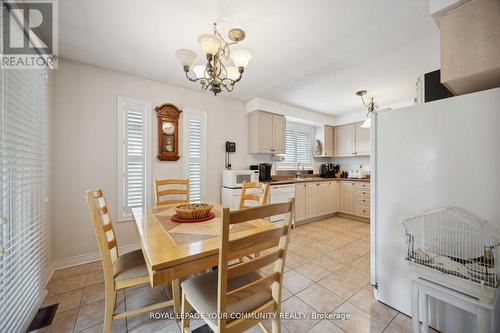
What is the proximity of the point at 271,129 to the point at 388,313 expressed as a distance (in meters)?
3.21

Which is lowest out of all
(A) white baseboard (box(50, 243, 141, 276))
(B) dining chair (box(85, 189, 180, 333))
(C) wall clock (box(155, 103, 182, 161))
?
(A) white baseboard (box(50, 243, 141, 276))

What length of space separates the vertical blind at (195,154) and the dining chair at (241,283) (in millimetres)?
2189

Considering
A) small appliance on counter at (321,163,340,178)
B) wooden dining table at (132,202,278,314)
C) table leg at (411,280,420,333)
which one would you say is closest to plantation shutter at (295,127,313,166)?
small appliance on counter at (321,163,340,178)

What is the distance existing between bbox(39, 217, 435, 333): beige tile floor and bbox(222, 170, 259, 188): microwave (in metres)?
1.40

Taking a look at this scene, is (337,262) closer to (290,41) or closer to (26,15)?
(290,41)

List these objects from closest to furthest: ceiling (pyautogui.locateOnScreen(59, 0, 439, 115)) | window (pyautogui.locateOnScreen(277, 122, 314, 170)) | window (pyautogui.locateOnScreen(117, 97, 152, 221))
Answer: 1. ceiling (pyautogui.locateOnScreen(59, 0, 439, 115))
2. window (pyautogui.locateOnScreen(117, 97, 152, 221))
3. window (pyautogui.locateOnScreen(277, 122, 314, 170))

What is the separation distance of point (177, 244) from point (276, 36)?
2077mm

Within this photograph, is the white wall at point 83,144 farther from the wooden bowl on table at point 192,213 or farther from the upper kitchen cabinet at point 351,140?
the upper kitchen cabinet at point 351,140

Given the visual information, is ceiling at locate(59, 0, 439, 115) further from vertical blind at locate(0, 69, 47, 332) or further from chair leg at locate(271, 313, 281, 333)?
chair leg at locate(271, 313, 281, 333)

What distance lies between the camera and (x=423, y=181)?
151cm

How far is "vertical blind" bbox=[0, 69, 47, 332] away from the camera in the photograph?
4.17ft

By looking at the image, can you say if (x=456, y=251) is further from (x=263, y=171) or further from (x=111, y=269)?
(x=263, y=171)

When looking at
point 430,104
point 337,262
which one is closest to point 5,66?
point 430,104

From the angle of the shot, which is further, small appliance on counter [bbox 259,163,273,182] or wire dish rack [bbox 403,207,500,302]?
small appliance on counter [bbox 259,163,273,182]
